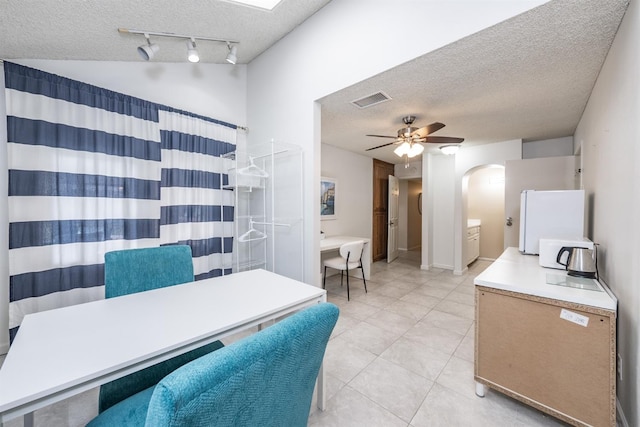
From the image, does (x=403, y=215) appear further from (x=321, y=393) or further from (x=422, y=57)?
(x=321, y=393)

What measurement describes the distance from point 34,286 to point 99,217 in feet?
2.16

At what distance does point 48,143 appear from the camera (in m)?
1.98

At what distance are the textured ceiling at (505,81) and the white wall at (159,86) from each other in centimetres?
123

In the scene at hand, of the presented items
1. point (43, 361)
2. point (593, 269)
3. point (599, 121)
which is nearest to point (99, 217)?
point (43, 361)

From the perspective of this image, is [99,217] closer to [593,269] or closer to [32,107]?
[32,107]

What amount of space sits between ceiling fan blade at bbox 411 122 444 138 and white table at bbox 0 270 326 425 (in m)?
2.20

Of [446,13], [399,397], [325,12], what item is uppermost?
[325,12]

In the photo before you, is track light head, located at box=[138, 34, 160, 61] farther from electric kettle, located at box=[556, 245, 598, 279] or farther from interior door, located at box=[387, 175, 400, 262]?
interior door, located at box=[387, 175, 400, 262]

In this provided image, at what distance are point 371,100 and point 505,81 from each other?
3.81 feet

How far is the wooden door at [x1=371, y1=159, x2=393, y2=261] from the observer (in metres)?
5.79

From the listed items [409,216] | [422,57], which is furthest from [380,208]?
[422,57]

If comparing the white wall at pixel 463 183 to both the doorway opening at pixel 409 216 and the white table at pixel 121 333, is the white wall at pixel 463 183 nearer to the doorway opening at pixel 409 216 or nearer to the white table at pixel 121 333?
the doorway opening at pixel 409 216

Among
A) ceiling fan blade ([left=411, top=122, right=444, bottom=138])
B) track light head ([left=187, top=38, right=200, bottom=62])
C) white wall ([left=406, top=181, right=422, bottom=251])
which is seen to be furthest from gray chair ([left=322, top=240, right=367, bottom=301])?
white wall ([left=406, top=181, right=422, bottom=251])

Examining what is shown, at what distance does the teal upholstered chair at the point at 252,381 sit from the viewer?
0.39 meters
